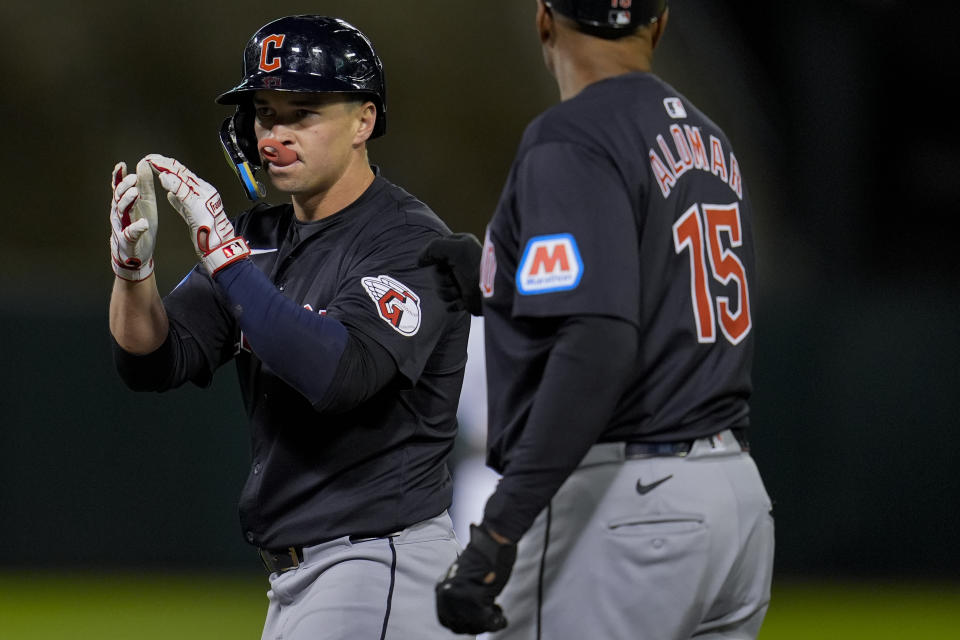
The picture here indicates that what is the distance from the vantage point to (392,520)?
2955mm

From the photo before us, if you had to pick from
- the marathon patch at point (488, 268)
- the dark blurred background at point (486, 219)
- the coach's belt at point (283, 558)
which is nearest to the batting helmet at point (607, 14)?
the marathon patch at point (488, 268)

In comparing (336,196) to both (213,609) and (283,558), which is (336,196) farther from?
(213,609)

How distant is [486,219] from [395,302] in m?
8.35

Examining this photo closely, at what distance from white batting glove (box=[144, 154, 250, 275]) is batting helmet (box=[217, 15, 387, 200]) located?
23 cm

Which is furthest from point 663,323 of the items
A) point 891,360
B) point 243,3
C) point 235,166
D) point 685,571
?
point 243,3

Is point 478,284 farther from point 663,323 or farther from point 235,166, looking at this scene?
point 235,166

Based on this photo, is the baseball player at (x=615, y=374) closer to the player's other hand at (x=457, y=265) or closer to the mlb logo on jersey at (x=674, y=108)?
the mlb logo on jersey at (x=674, y=108)

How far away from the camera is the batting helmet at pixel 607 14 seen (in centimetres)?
233

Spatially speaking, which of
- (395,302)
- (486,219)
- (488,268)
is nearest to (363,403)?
(395,302)

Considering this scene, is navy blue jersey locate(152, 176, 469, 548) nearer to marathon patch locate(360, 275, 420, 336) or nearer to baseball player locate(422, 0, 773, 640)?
marathon patch locate(360, 275, 420, 336)

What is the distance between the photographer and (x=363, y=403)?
9.82 ft

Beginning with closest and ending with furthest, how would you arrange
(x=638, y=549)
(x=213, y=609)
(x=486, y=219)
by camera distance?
(x=638, y=549)
(x=213, y=609)
(x=486, y=219)

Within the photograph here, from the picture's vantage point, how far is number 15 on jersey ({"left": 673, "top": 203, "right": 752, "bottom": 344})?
2277 millimetres

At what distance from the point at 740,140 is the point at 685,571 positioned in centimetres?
854
